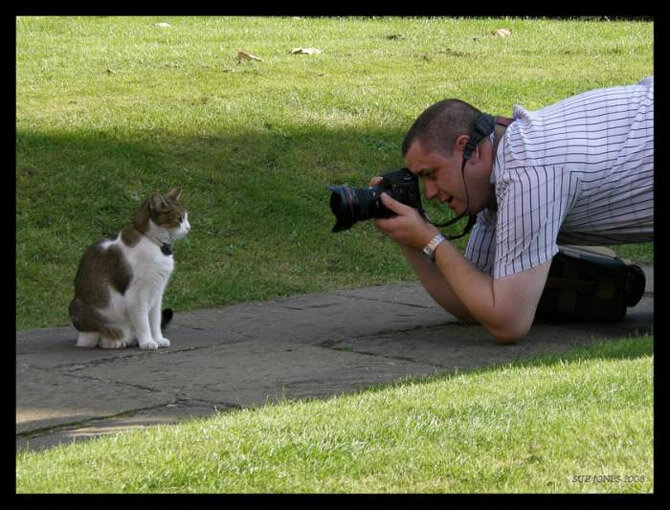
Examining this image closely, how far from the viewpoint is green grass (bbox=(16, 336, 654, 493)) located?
3.62m

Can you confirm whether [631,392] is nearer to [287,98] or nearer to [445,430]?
[445,430]

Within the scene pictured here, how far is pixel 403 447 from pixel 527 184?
1.88 m

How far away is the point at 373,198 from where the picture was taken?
580 cm

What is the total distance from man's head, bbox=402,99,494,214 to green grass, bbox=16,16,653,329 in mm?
2336

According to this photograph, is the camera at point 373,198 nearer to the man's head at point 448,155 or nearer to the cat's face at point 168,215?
the man's head at point 448,155

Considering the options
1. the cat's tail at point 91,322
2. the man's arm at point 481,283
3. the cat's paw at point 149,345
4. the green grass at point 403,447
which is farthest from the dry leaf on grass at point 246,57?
the green grass at point 403,447

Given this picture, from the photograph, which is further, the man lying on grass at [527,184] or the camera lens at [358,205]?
the camera lens at [358,205]

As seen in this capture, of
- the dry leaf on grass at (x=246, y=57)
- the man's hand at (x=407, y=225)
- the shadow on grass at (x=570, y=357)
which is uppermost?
the dry leaf on grass at (x=246, y=57)

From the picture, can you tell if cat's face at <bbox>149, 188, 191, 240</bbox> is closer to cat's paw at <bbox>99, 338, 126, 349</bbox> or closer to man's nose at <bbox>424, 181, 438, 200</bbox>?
cat's paw at <bbox>99, 338, 126, 349</bbox>

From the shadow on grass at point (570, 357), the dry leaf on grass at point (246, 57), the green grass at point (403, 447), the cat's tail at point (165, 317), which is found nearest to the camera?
the green grass at point (403, 447)

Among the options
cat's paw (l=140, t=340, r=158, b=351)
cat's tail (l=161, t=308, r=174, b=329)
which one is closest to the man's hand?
cat's paw (l=140, t=340, r=158, b=351)

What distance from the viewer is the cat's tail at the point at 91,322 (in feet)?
20.8

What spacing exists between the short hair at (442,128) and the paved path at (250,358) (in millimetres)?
1056

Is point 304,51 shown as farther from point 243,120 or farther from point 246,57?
point 243,120
